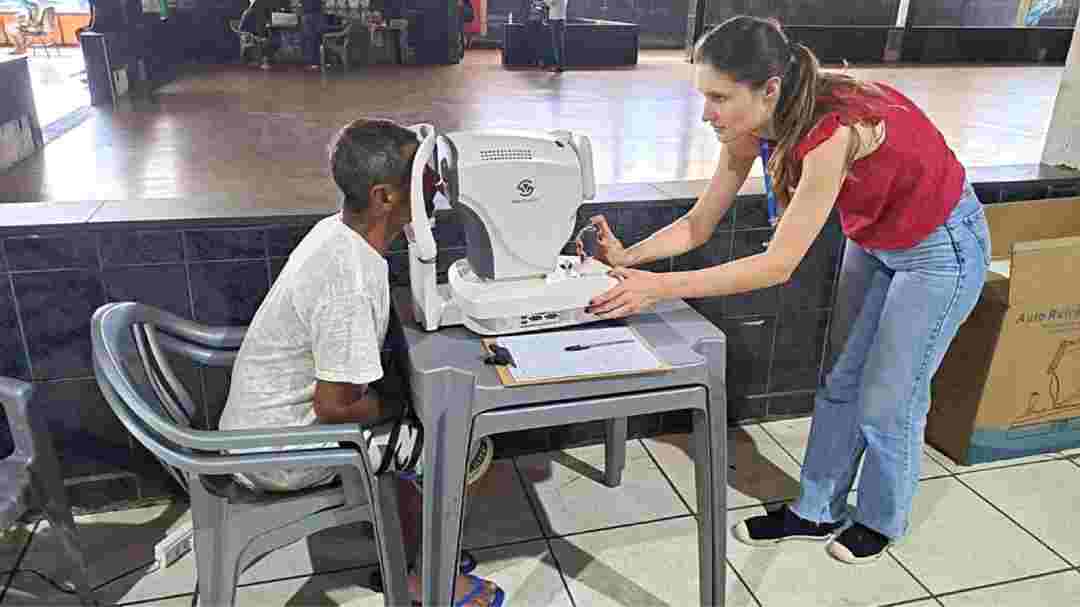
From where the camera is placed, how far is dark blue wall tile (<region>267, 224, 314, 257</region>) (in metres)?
1.81

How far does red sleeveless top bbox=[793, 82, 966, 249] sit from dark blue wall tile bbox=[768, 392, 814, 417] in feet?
3.12

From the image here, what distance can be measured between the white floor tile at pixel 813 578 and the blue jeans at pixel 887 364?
88mm

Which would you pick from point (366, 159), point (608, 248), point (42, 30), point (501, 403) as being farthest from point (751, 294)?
point (42, 30)

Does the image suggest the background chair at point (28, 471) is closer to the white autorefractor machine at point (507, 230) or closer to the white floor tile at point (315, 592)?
the white floor tile at point (315, 592)

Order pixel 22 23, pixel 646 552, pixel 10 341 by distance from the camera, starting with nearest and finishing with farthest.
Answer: pixel 10 341 < pixel 646 552 < pixel 22 23

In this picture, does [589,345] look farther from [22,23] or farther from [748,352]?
[22,23]

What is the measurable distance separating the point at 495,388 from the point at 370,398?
0.30 m

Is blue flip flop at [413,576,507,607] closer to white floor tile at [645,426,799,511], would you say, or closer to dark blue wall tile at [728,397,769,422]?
white floor tile at [645,426,799,511]

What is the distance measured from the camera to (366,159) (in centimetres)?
131

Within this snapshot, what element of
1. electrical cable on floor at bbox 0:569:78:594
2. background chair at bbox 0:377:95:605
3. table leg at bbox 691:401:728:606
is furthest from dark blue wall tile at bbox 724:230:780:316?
electrical cable on floor at bbox 0:569:78:594

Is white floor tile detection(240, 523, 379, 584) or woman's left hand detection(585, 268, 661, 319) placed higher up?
woman's left hand detection(585, 268, 661, 319)

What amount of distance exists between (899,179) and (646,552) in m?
1.00

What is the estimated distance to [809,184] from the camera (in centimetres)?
139

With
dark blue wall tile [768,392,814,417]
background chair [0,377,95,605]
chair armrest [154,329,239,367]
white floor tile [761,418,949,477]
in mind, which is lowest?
white floor tile [761,418,949,477]
